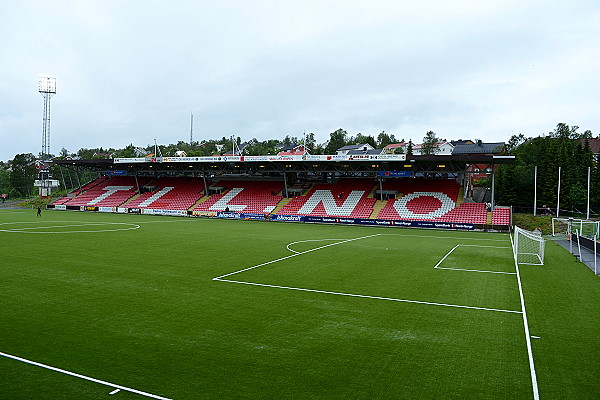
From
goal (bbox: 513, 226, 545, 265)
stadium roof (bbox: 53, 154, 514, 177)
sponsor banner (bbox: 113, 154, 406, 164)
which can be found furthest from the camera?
sponsor banner (bbox: 113, 154, 406, 164)

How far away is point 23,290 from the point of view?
44.3 ft

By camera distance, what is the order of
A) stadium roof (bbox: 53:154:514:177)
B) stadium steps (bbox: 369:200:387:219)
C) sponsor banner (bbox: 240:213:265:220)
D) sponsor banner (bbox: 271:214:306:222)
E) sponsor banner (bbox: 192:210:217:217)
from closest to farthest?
stadium roof (bbox: 53:154:514:177)
stadium steps (bbox: 369:200:387:219)
sponsor banner (bbox: 271:214:306:222)
sponsor banner (bbox: 240:213:265:220)
sponsor banner (bbox: 192:210:217:217)

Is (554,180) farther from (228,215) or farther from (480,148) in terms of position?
(480,148)

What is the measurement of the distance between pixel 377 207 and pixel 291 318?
36.6 meters

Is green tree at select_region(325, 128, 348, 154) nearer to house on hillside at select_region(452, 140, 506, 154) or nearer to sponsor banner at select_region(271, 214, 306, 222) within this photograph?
house on hillside at select_region(452, 140, 506, 154)

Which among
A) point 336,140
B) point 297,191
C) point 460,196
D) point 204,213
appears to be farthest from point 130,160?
point 336,140

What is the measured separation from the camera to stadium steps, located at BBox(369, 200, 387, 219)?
146 feet

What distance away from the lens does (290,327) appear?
10266mm

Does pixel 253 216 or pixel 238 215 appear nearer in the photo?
pixel 253 216

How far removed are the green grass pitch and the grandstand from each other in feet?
76.0

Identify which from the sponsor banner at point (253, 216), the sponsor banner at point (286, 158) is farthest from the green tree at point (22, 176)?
the sponsor banner at point (253, 216)

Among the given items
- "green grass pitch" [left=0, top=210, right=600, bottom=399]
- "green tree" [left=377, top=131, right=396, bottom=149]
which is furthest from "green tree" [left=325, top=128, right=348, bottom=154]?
"green grass pitch" [left=0, top=210, right=600, bottom=399]

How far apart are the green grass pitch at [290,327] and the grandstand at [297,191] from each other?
23.2m

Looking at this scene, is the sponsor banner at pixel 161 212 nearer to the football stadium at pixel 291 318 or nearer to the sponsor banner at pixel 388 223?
the sponsor banner at pixel 388 223
